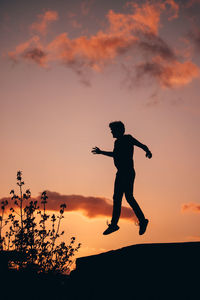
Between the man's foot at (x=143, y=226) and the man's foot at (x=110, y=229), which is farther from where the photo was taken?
the man's foot at (x=110, y=229)

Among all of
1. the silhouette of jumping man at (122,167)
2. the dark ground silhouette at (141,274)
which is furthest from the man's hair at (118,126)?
the dark ground silhouette at (141,274)

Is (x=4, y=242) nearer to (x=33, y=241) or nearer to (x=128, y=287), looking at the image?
(x=33, y=241)

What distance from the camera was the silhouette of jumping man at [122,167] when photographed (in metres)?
7.62

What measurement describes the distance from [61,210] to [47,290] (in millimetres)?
3538

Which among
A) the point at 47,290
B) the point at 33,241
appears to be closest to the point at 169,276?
the point at 47,290

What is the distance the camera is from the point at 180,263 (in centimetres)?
439

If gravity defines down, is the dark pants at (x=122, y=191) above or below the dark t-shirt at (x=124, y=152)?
below

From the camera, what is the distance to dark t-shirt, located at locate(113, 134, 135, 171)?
7.69 meters

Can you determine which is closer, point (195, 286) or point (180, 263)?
point (195, 286)

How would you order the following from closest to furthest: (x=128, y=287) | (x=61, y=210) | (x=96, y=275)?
(x=128, y=287) → (x=96, y=275) → (x=61, y=210)

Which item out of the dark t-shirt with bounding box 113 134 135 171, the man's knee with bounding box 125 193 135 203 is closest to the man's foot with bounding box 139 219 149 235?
the man's knee with bounding box 125 193 135 203

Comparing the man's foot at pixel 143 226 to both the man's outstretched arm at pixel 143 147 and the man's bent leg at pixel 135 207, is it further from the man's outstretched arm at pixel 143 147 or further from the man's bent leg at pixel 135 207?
the man's outstretched arm at pixel 143 147

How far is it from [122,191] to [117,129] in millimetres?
1620

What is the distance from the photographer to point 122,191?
7.71 metres
